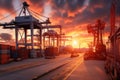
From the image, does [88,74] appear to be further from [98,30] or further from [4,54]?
[98,30]

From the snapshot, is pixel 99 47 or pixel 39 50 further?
pixel 39 50

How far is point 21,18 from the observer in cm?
8819

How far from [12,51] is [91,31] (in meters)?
36.0

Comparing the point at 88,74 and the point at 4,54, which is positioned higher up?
the point at 4,54

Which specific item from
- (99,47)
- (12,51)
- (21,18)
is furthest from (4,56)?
(21,18)

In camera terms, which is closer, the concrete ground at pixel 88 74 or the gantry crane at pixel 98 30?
the concrete ground at pixel 88 74

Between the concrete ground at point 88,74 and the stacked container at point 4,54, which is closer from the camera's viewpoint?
the concrete ground at point 88,74

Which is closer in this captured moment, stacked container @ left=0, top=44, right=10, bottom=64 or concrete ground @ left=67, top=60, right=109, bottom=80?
concrete ground @ left=67, top=60, right=109, bottom=80

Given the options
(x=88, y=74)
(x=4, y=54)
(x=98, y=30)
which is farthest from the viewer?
(x=98, y=30)

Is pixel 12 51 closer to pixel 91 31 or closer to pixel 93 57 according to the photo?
pixel 93 57

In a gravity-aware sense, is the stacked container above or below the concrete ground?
above

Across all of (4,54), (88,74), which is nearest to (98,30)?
(4,54)

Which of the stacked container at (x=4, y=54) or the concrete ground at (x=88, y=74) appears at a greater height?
the stacked container at (x=4, y=54)

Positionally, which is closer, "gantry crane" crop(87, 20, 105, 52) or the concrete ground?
the concrete ground
